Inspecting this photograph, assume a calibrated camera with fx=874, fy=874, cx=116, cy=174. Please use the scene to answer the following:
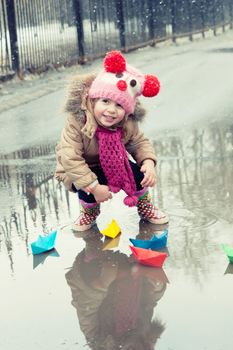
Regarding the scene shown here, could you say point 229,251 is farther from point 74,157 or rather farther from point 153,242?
point 74,157

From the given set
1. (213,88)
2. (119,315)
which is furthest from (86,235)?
(213,88)

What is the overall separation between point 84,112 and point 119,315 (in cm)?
154

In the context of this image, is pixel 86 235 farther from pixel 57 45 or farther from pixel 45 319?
pixel 57 45

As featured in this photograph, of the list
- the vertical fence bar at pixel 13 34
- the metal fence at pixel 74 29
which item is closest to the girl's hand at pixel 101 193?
the metal fence at pixel 74 29

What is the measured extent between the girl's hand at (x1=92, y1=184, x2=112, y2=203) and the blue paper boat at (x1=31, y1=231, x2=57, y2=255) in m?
0.33

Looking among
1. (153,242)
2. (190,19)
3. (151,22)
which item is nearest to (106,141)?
(153,242)

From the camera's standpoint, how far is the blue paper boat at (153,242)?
14.9 ft

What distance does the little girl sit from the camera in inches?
189

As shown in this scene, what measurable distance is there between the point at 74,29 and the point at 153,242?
12434mm

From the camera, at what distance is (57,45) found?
1555 cm

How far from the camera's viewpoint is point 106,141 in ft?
16.0

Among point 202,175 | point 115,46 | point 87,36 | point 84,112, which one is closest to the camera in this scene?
point 84,112

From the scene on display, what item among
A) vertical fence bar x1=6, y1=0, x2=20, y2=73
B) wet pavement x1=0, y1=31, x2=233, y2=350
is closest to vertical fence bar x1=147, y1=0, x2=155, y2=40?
vertical fence bar x1=6, y1=0, x2=20, y2=73

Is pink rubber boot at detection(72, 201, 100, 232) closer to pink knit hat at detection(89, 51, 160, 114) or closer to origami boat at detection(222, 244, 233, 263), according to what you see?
pink knit hat at detection(89, 51, 160, 114)
